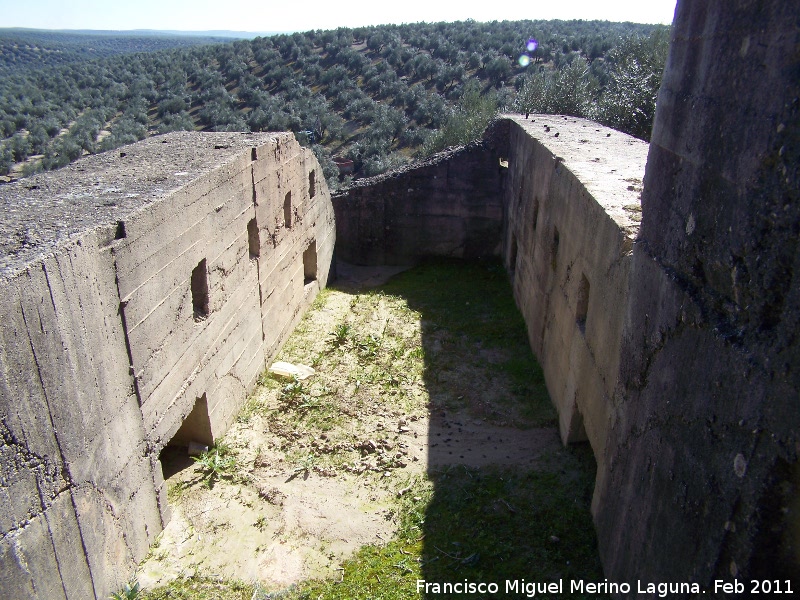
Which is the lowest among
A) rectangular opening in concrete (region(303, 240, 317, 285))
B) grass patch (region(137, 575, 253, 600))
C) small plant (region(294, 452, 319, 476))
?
small plant (region(294, 452, 319, 476))

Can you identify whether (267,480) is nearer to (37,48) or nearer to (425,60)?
(425,60)

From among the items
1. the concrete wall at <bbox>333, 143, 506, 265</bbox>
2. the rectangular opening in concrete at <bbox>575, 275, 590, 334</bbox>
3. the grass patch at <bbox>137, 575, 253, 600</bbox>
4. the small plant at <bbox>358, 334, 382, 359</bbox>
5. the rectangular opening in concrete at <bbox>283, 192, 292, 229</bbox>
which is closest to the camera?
the grass patch at <bbox>137, 575, 253, 600</bbox>

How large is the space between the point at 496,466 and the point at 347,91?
2825 cm

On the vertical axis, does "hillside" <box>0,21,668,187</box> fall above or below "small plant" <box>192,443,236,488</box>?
above

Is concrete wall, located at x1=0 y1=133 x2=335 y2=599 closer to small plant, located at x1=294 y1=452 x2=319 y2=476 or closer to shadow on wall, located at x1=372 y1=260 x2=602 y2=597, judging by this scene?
small plant, located at x1=294 y1=452 x2=319 y2=476

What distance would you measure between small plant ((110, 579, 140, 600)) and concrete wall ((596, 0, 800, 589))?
424 centimetres

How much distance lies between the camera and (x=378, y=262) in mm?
14922

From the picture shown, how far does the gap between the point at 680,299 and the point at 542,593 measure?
10.2 feet

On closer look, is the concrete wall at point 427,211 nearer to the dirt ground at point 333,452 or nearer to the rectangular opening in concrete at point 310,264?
the rectangular opening in concrete at point 310,264

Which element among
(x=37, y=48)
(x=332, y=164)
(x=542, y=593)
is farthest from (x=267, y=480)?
(x=37, y=48)

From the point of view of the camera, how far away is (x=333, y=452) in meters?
7.73

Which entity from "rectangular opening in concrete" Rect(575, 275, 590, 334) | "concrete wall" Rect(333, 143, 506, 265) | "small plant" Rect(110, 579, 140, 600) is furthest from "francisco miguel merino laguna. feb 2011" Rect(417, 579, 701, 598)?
"concrete wall" Rect(333, 143, 506, 265)

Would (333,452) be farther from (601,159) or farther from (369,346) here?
(601,159)

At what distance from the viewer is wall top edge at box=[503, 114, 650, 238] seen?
6.30 meters
